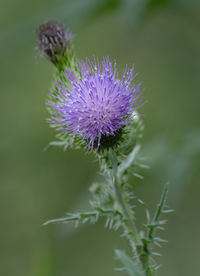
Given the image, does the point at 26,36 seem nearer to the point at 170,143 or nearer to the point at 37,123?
the point at 170,143

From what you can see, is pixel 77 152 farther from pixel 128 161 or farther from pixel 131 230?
pixel 131 230

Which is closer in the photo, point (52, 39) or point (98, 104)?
point (98, 104)

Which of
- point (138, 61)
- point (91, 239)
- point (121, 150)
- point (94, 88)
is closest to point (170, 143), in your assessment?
point (121, 150)

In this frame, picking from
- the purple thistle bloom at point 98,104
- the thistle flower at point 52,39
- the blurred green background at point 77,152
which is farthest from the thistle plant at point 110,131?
the blurred green background at point 77,152

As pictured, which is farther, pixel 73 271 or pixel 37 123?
pixel 37 123

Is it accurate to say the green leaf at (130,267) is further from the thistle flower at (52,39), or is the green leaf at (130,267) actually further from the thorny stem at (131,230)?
the thistle flower at (52,39)

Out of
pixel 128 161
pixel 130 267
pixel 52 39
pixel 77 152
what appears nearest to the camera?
pixel 130 267

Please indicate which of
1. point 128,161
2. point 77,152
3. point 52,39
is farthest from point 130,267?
point 77,152
